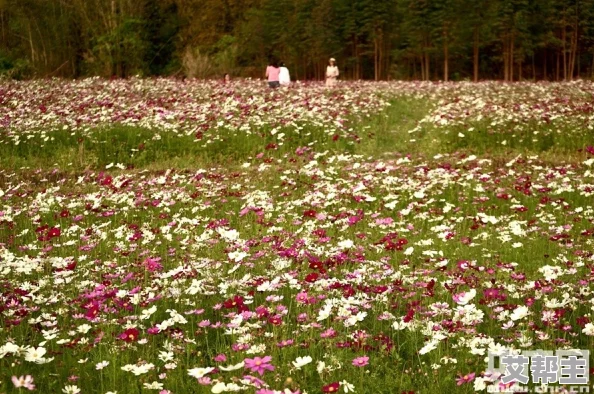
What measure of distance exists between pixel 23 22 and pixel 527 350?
1752 inches

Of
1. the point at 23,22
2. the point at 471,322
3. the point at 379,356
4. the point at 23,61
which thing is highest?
the point at 23,22

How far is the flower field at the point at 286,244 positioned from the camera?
3762 mm

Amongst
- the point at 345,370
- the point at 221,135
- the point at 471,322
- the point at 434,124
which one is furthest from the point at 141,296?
the point at 434,124

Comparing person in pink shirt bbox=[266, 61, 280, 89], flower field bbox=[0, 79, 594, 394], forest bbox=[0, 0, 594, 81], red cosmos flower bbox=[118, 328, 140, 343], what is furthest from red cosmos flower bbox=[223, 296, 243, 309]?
forest bbox=[0, 0, 594, 81]

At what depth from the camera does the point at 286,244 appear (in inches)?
246

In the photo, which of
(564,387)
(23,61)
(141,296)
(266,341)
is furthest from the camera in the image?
(23,61)

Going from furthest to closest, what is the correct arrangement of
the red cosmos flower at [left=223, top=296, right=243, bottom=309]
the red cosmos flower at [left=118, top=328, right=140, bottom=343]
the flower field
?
the red cosmos flower at [left=223, top=296, right=243, bottom=309], the flower field, the red cosmos flower at [left=118, top=328, right=140, bottom=343]

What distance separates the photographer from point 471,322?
12.3 feet

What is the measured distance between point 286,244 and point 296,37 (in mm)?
60162

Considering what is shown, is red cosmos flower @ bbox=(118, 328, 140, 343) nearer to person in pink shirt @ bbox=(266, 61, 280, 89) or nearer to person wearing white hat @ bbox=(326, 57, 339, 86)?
person in pink shirt @ bbox=(266, 61, 280, 89)

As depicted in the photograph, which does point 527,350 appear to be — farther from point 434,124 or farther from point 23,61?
point 23,61

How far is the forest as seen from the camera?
124 feet

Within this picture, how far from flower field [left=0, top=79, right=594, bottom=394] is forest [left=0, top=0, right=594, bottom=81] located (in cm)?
2046

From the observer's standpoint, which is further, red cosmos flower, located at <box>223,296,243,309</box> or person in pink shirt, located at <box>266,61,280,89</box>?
person in pink shirt, located at <box>266,61,280,89</box>
